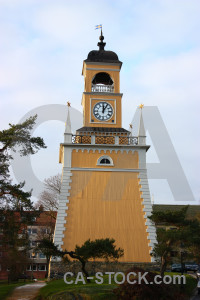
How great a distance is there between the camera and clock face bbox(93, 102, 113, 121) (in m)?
24.7

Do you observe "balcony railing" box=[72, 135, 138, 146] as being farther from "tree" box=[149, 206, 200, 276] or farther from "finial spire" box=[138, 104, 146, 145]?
"tree" box=[149, 206, 200, 276]

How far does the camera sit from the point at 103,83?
27516 mm

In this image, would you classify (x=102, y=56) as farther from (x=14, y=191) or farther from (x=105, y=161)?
(x=14, y=191)

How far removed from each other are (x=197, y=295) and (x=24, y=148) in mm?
11079

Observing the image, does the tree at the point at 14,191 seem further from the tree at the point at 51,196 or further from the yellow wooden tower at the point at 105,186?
the tree at the point at 51,196

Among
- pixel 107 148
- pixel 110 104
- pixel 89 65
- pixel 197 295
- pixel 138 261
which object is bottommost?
pixel 197 295

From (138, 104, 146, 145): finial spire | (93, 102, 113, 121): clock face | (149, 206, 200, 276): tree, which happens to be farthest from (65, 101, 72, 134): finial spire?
(149, 206, 200, 276): tree

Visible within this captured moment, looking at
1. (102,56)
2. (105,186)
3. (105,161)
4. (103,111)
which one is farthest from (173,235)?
(102,56)

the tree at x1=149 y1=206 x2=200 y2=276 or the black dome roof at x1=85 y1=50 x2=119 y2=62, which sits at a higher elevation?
the black dome roof at x1=85 y1=50 x2=119 y2=62

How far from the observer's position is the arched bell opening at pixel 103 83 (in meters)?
25.9

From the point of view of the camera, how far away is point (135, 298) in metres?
12.7

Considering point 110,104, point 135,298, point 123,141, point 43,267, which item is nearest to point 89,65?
point 110,104

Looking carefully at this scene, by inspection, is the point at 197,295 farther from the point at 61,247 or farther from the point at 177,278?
the point at 61,247

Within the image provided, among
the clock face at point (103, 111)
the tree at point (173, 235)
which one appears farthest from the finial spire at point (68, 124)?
the tree at point (173, 235)
